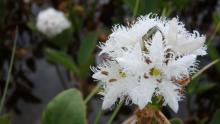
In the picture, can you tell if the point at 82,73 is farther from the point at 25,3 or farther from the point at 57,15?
the point at 25,3

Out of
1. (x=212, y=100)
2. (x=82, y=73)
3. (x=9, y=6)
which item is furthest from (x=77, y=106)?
(x=9, y=6)

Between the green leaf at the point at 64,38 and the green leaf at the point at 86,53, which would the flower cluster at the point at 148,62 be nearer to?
the green leaf at the point at 86,53

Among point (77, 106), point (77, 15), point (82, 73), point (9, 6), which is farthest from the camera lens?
point (9, 6)

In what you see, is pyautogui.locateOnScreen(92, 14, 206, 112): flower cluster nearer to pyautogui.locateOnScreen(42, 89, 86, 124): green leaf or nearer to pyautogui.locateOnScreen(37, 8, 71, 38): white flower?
pyautogui.locateOnScreen(42, 89, 86, 124): green leaf

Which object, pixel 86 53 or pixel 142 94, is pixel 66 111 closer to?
pixel 142 94

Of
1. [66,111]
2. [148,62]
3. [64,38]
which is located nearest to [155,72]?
[148,62]
